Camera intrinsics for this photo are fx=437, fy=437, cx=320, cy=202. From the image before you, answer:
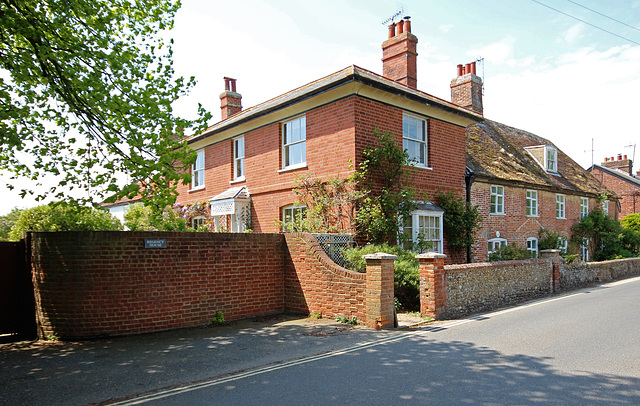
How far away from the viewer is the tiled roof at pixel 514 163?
1875cm

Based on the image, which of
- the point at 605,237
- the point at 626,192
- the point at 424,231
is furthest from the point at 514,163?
the point at 626,192

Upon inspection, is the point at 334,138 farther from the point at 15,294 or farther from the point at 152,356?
the point at 15,294

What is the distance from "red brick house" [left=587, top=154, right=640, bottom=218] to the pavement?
3621 cm

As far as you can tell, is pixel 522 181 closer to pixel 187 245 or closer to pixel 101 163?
pixel 187 245

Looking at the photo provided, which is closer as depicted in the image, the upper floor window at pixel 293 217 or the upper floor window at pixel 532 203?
the upper floor window at pixel 293 217

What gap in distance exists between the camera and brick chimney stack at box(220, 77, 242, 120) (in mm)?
21531

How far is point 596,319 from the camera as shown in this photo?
364 inches

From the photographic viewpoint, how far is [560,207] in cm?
2270

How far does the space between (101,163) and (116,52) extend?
2183mm

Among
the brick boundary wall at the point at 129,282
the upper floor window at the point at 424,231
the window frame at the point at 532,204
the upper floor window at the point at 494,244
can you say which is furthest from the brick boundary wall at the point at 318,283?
the window frame at the point at 532,204

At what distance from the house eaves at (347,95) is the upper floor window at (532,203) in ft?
22.0

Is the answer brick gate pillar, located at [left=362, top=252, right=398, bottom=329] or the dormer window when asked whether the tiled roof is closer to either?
the dormer window

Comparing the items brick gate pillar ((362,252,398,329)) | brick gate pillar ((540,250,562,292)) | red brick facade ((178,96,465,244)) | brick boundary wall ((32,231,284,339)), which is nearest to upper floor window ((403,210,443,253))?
red brick facade ((178,96,465,244))

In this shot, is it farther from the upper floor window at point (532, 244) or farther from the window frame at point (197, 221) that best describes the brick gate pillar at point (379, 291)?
the upper floor window at point (532, 244)
